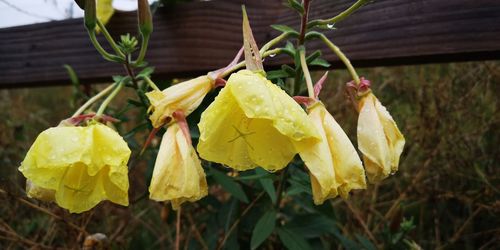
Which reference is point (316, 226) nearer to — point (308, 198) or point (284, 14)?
point (308, 198)

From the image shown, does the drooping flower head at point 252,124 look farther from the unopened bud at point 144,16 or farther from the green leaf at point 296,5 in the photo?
the unopened bud at point 144,16

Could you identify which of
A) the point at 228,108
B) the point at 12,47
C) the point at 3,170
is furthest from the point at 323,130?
the point at 3,170

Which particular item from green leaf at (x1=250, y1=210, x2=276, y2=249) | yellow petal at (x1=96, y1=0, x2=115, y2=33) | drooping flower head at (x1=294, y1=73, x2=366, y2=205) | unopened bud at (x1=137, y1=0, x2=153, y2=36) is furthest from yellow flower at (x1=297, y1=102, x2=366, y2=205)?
yellow petal at (x1=96, y1=0, x2=115, y2=33)

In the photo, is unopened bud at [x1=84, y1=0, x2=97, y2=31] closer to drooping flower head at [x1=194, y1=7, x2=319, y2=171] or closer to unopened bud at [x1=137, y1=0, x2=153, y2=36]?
unopened bud at [x1=137, y1=0, x2=153, y2=36]

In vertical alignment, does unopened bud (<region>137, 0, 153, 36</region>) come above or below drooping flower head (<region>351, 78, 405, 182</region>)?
above

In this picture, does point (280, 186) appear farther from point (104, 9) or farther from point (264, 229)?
point (104, 9)

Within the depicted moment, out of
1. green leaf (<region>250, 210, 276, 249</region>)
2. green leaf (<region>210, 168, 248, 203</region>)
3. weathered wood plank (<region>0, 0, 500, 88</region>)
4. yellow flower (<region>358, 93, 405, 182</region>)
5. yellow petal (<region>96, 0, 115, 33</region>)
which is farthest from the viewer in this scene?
yellow petal (<region>96, 0, 115, 33</region>)
